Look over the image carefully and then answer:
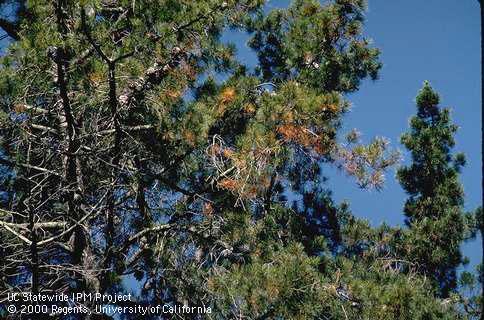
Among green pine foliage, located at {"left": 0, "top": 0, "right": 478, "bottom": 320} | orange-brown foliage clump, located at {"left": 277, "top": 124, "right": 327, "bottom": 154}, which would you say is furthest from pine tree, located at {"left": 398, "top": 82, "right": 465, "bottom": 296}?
orange-brown foliage clump, located at {"left": 277, "top": 124, "right": 327, "bottom": 154}

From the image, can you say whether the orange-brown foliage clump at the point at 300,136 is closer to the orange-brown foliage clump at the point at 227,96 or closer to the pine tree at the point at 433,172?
the orange-brown foliage clump at the point at 227,96

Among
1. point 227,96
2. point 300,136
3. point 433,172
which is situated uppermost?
point 433,172

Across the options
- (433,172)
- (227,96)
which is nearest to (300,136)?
(227,96)

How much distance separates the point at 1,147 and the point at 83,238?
43.5 inches

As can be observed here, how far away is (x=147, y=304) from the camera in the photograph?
5.80m

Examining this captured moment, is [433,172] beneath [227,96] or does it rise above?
above

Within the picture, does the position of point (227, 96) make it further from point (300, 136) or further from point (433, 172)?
point (433, 172)

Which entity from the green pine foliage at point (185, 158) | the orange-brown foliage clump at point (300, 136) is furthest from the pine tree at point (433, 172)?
the orange-brown foliage clump at point (300, 136)

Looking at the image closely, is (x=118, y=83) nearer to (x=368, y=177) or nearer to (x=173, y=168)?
(x=173, y=168)

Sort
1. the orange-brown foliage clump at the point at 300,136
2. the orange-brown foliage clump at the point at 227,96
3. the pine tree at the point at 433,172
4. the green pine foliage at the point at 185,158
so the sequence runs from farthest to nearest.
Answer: the pine tree at the point at 433,172, the orange-brown foliage clump at the point at 227,96, the orange-brown foliage clump at the point at 300,136, the green pine foliage at the point at 185,158

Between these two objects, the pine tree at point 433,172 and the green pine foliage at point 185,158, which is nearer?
the green pine foliage at point 185,158

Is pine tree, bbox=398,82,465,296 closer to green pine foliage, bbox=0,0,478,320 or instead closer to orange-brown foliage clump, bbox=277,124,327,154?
green pine foliage, bbox=0,0,478,320

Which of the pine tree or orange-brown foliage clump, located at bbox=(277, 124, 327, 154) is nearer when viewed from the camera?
orange-brown foliage clump, located at bbox=(277, 124, 327, 154)

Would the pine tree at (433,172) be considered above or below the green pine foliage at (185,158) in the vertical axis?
above
